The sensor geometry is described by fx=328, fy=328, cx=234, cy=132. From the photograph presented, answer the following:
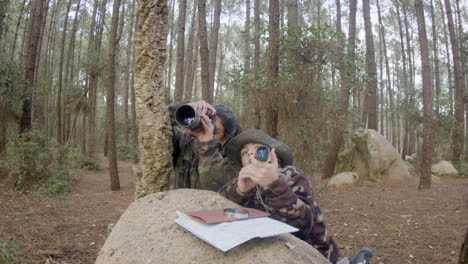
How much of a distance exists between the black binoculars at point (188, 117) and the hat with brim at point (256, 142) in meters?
0.27

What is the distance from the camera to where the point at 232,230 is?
51.9 inches

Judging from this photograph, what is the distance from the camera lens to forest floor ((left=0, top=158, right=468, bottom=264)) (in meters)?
3.88

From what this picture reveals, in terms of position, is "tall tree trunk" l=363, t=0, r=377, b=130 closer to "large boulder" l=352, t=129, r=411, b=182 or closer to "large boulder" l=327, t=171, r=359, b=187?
"large boulder" l=352, t=129, r=411, b=182

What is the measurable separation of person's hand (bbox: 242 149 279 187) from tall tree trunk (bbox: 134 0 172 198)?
0.75 m

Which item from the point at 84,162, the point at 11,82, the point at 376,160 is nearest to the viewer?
the point at 11,82

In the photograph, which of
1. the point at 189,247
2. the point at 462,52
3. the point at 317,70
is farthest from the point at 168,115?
the point at 462,52

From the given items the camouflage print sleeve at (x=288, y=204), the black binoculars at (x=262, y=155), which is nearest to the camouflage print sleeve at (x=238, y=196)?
the camouflage print sleeve at (x=288, y=204)

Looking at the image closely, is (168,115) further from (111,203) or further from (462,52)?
(462,52)

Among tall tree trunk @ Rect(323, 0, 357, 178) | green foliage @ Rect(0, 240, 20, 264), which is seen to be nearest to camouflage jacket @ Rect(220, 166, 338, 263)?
green foliage @ Rect(0, 240, 20, 264)

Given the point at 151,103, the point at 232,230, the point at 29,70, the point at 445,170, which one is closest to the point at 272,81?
the point at 151,103

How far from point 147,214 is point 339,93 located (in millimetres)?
7184

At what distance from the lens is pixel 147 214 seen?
162 cm

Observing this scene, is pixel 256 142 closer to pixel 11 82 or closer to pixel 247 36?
pixel 11 82

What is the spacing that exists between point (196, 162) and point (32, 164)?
6.49 metres
